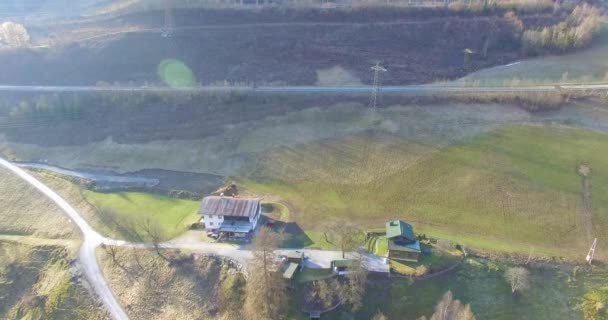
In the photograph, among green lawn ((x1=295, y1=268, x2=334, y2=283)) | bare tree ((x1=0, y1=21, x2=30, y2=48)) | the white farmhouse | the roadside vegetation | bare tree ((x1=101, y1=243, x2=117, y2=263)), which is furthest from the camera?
bare tree ((x1=0, y1=21, x2=30, y2=48))

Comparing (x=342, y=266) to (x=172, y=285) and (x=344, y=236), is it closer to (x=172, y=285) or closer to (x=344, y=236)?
(x=344, y=236)

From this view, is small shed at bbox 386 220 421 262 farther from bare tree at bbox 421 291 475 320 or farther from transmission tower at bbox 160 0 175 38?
transmission tower at bbox 160 0 175 38

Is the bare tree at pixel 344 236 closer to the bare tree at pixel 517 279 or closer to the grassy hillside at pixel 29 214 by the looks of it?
the bare tree at pixel 517 279

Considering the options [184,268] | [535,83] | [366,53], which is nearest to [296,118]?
[366,53]

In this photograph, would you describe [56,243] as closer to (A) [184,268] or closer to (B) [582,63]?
(A) [184,268]

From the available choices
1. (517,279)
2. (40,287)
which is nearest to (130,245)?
(40,287)

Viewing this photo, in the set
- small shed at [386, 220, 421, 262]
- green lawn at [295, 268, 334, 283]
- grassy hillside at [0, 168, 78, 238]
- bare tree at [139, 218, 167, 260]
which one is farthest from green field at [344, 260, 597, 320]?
grassy hillside at [0, 168, 78, 238]

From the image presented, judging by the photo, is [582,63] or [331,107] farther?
[582,63]
